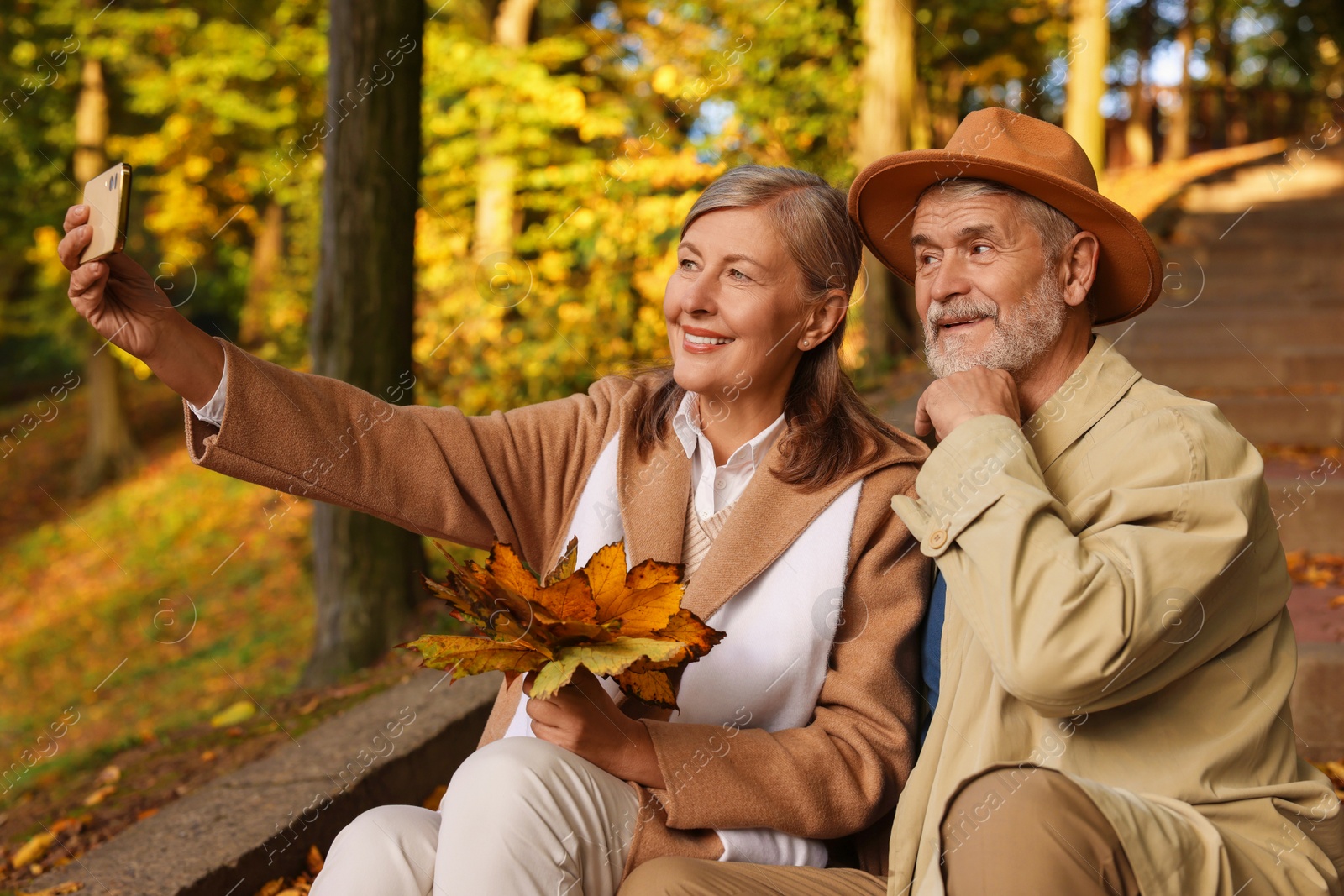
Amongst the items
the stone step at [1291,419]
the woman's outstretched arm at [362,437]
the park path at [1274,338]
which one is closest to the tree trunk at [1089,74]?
the park path at [1274,338]

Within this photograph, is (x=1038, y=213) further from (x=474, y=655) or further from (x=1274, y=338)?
(x=1274, y=338)

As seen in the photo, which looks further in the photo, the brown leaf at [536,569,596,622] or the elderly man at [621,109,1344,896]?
the brown leaf at [536,569,596,622]

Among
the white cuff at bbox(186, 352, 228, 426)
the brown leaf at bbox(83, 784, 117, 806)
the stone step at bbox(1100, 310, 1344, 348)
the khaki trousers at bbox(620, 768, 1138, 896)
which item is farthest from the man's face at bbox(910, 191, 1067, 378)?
the stone step at bbox(1100, 310, 1344, 348)

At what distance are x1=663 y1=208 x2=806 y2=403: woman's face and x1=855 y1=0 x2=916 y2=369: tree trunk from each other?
19.2ft

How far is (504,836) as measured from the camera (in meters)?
1.93

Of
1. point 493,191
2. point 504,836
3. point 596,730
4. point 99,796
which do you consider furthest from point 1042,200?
point 493,191

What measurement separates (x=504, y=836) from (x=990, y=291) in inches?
52.6

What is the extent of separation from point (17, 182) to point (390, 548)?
11032 millimetres

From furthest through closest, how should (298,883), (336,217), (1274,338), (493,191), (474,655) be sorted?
(493,191) → (1274,338) → (336,217) → (298,883) → (474,655)

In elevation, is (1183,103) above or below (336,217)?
above

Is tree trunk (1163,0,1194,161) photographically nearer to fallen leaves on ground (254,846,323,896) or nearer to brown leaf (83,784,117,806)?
brown leaf (83,784,117,806)

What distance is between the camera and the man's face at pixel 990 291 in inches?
87.6

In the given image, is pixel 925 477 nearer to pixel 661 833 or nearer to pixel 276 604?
pixel 661 833

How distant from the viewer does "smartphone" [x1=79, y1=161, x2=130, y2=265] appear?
1.86 m
